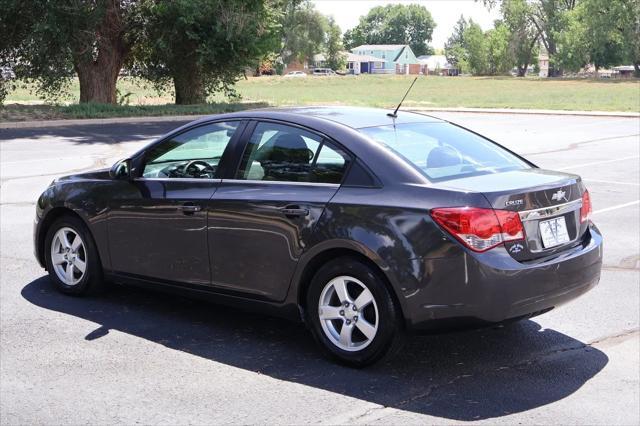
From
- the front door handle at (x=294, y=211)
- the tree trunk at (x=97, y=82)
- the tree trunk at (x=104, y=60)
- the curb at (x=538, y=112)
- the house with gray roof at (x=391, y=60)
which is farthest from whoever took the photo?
the house with gray roof at (x=391, y=60)

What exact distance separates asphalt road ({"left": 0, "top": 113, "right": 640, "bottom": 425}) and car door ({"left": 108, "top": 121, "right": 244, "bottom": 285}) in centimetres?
43

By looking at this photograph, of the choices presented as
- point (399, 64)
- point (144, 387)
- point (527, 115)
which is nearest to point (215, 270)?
point (144, 387)

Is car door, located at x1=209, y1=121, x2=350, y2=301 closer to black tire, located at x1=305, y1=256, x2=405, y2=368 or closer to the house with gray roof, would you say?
black tire, located at x1=305, y1=256, x2=405, y2=368

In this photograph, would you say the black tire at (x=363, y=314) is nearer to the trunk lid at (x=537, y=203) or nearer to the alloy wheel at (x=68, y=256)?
the trunk lid at (x=537, y=203)

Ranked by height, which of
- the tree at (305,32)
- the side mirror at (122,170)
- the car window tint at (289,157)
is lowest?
the side mirror at (122,170)

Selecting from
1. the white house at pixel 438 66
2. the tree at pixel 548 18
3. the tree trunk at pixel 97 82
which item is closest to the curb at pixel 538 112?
the tree trunk at pixel 97 82

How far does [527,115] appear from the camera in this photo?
33469 mm

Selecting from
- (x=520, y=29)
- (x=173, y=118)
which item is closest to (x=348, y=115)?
(x=173, y=118)

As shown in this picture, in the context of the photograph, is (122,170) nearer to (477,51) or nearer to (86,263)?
(86,263)

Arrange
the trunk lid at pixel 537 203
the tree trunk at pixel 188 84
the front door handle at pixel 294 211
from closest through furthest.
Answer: the trunk lid at pixel 537 203 < the front door handle at pixel 294 211 < the tree trunk at pixel 188 84

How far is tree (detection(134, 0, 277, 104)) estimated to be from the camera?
2933cm

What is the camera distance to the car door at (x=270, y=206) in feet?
17.2

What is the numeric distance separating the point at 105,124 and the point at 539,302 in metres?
22.5

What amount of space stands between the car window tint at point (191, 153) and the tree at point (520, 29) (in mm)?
114299
